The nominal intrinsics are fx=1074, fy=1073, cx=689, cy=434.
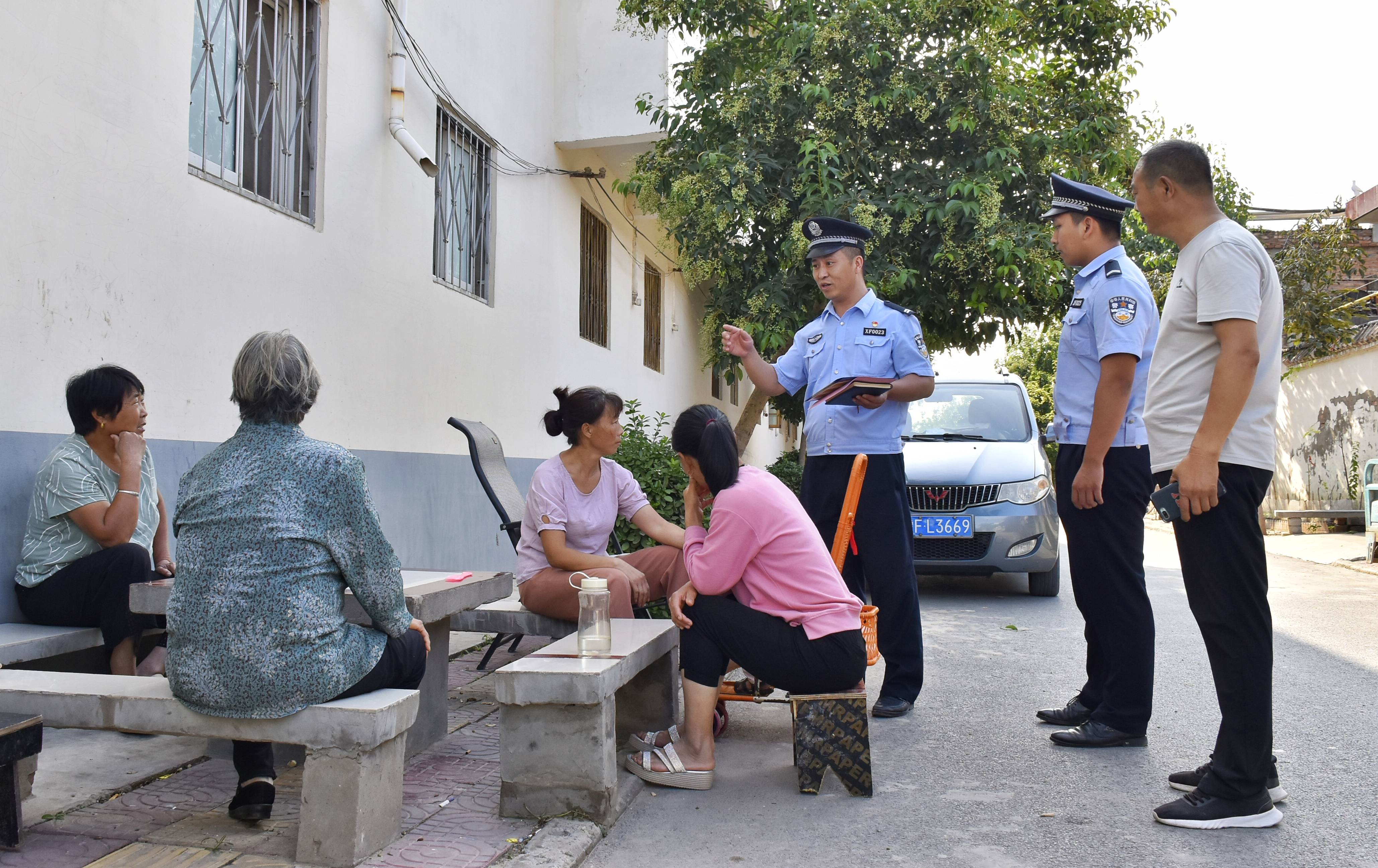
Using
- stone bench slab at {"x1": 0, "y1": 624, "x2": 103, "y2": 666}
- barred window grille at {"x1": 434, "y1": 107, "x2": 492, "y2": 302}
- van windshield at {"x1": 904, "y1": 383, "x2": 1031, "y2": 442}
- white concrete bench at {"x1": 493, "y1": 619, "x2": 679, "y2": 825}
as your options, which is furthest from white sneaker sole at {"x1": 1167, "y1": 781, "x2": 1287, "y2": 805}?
barred window grille at {"x1": 434, "y1": 107, "x2": 492, "y2": 302}

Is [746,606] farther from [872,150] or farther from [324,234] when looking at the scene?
[872,150]

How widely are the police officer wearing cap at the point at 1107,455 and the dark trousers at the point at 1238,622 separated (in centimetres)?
86

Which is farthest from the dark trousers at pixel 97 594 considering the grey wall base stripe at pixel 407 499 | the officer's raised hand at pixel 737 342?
the officer's raised hand at pixel 737 342

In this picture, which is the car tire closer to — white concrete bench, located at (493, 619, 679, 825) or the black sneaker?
the black sneaker

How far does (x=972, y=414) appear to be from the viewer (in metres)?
9.33

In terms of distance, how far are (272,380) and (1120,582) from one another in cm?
303

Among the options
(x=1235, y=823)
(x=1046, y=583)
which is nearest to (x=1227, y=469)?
(x=1235, y=823)

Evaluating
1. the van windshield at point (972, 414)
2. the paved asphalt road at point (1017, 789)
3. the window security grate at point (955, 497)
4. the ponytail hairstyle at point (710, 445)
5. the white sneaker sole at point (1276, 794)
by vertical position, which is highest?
the van windshield at point (972, 414)

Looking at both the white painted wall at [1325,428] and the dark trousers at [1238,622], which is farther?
the white painted wall at [1325,428]

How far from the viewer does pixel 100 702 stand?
2.80 m

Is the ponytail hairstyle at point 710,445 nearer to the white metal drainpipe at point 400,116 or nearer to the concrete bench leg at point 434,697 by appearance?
the concrete bench leg at point 434,697

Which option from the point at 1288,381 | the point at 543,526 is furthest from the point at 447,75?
the point at 1288,381

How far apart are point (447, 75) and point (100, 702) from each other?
611 centimetres

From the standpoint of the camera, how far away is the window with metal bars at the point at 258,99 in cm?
526
